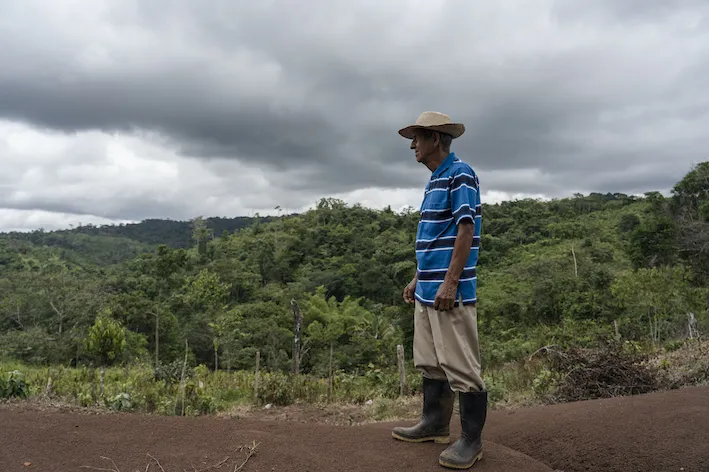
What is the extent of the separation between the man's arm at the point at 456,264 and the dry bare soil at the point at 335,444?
2.91 ft

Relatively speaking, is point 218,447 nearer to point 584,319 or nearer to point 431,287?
point 431,287

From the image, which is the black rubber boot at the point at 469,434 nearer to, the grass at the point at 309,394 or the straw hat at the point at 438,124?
the straw hat at the point at 438,124

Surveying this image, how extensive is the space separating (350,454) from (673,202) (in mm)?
23382

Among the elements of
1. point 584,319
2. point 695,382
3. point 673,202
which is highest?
point 673,202

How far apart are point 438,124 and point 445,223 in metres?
0.57

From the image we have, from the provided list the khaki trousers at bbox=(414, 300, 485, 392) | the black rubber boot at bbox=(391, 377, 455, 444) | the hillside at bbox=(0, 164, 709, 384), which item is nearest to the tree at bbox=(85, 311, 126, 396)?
the black rubber boot at bbox=(391, 377, 455, 444)

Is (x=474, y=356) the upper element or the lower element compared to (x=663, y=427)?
upper

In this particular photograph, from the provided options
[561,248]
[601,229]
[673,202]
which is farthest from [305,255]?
[673,202]

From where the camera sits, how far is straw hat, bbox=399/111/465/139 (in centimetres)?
287

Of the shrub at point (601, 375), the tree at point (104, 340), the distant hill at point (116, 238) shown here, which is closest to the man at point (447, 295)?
the shrub at point (601, 375)

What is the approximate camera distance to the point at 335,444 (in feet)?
9.84

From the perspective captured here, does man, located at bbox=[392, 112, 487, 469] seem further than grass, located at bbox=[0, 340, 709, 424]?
No

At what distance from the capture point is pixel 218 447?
2902mm

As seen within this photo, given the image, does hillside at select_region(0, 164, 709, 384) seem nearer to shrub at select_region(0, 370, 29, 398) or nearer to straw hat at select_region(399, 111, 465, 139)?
shrub at select_region(0, 370, 29, 398)
